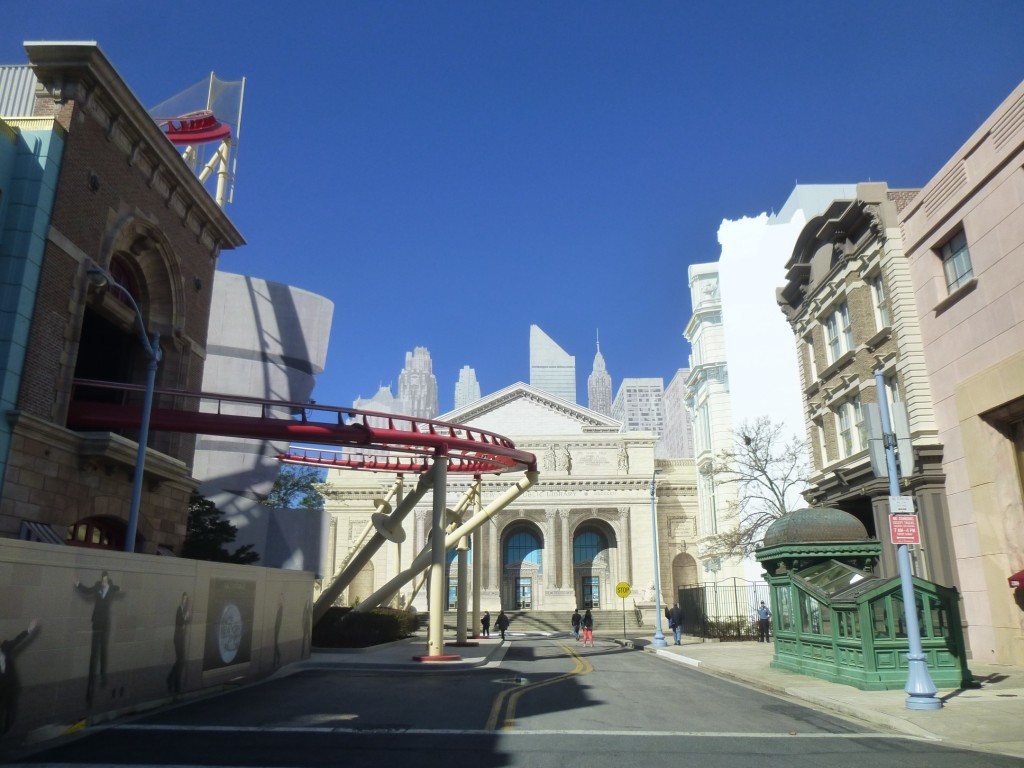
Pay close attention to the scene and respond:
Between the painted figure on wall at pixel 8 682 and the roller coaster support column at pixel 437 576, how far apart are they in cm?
1441

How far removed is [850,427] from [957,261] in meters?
7.69

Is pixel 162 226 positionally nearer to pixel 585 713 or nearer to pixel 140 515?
pixel 140 515

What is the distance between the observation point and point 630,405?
199500mm

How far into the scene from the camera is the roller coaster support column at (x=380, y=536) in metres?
27.5

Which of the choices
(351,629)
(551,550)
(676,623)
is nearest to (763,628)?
(676,623)

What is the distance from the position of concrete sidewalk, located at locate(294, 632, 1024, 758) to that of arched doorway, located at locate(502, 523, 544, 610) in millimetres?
42718

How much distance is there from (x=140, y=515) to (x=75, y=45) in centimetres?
1162

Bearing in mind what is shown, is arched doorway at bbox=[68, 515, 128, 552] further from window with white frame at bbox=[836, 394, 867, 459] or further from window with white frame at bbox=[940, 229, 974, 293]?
window with white frame at bbox=[940, 229, 974, 293]

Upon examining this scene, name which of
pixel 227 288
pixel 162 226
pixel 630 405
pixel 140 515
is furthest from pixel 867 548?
pixel 630 405

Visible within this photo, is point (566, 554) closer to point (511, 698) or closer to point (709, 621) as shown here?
point (709, 621)

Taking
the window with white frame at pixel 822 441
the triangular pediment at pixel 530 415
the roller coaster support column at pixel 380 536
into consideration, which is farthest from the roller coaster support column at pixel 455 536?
the triangular pediment at pixel 530 415

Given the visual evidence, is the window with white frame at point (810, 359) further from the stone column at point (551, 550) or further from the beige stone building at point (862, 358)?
the stone column at point (551, 550)

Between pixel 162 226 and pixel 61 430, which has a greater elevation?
pixel 162 226

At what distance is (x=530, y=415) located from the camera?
75.2 metres
